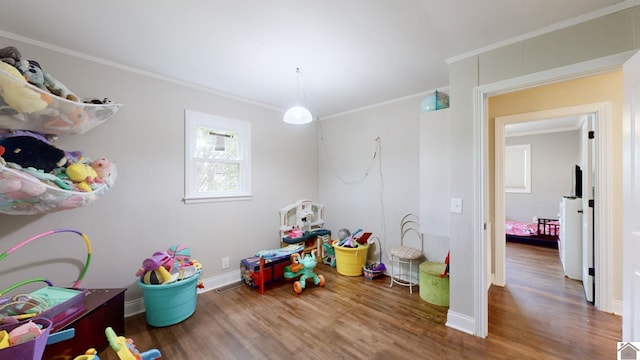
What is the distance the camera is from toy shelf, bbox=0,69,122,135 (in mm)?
1401

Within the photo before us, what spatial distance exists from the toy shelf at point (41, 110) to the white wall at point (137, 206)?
1.01ft

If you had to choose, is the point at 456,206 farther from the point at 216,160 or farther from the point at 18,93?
the point at 18,93

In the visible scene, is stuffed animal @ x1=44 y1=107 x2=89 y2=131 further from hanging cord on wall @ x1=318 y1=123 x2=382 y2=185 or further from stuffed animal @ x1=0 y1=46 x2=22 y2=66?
hanging cord on wall @ x1=318 y1=123 x2=382 y2=185

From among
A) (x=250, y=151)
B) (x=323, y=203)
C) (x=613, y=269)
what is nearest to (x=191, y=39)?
(x=250, y=151)

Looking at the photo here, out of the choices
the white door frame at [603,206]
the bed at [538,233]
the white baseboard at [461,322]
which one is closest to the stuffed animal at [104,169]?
the white baseboard at [461,322]

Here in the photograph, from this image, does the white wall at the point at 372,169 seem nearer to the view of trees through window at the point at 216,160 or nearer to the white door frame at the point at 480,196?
the white door frame at the point at 480,196

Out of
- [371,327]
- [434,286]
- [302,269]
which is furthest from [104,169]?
[434,286]

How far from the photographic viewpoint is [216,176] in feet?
10.1

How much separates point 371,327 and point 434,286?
857 millimetres

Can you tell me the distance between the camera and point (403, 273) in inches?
126

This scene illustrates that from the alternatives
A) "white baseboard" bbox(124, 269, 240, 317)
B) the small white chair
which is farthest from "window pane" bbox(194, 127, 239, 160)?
the small white chair

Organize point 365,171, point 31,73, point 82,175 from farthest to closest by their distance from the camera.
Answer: point 365,171, point 82,175, point 31,73

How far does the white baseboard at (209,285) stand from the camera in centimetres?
238

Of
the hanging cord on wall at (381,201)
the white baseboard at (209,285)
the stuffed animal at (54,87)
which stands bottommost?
the white baseboard at (209,285)
